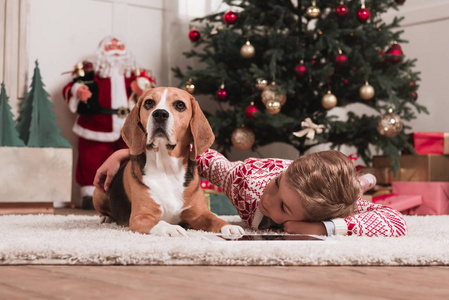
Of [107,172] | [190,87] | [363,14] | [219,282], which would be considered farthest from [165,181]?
[363,14]

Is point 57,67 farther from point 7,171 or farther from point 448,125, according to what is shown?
point 448,125

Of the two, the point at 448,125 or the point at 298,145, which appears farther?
the point at 448,125

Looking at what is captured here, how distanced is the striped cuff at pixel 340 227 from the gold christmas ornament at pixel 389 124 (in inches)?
71.2

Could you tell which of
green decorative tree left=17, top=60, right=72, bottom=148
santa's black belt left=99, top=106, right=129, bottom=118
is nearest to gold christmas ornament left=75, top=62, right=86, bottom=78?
santa's black belt left=99, top=106, right=129, bottom=118

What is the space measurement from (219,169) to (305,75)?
1.57 m

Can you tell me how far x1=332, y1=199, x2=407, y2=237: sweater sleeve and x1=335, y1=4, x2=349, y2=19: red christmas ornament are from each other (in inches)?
71.8

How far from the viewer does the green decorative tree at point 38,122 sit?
10.9 ft

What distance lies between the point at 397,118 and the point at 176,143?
1.99 meters

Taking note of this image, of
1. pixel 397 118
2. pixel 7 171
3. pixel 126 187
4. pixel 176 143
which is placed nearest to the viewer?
pixel 176 143

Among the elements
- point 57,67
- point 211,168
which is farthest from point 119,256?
point 57,67

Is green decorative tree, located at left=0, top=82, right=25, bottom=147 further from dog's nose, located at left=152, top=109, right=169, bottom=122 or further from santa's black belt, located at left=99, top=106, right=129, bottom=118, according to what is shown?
dog's nose, located at left=152, top=109, right=169, bottom=122

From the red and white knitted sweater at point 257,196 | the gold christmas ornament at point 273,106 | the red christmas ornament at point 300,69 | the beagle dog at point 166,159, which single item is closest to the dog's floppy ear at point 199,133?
the beagle dog at point 166,159

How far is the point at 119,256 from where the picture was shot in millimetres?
1176

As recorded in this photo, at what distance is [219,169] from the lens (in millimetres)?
2041
